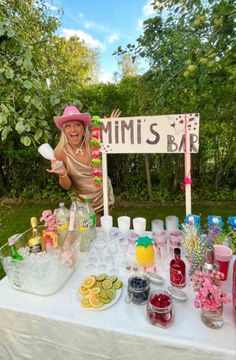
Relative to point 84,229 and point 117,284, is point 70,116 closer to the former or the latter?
point 84,229

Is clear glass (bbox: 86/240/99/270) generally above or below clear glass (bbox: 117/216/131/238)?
below

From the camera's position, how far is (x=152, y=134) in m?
1.42

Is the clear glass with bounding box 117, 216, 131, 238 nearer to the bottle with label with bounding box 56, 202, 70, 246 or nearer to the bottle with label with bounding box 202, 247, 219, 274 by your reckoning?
the bottle with label with bounding box 56, 202, 70, 246

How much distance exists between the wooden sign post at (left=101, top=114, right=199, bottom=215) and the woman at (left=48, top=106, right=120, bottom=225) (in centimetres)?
30

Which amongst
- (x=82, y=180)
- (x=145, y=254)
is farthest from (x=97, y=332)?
(x=82, y=180)

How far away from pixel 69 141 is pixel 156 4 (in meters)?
1.20

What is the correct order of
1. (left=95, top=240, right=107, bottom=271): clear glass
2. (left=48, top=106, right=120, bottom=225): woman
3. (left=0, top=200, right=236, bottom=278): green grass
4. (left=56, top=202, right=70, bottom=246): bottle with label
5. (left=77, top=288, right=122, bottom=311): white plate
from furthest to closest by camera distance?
(left=0, top=200, right=236, bottom=278): green grass < (left=48, top=106, right=120, bottom=225): woman < (left=56, top=202, right=70, bottom=246): bottle with label < (left=95, top=240, right=107, bottom=271): clear glass < (left=77, top=288, right=122, bottom=311): white plate

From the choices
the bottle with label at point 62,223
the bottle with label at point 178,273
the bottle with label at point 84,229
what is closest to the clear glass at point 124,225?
the bottle with label at point 84,229

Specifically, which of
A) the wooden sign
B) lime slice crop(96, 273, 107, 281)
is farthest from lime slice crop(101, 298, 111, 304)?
the wooden sign

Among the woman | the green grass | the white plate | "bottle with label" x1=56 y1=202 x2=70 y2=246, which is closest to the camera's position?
the white plate

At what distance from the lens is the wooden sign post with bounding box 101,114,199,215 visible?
4.40 ft

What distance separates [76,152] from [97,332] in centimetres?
125

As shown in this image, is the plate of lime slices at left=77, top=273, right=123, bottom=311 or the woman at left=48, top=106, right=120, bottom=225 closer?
the plate of lime slices at left=77, top=273, right=123, bottom=311

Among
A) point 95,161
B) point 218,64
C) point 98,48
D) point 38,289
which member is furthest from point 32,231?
point 98,48
